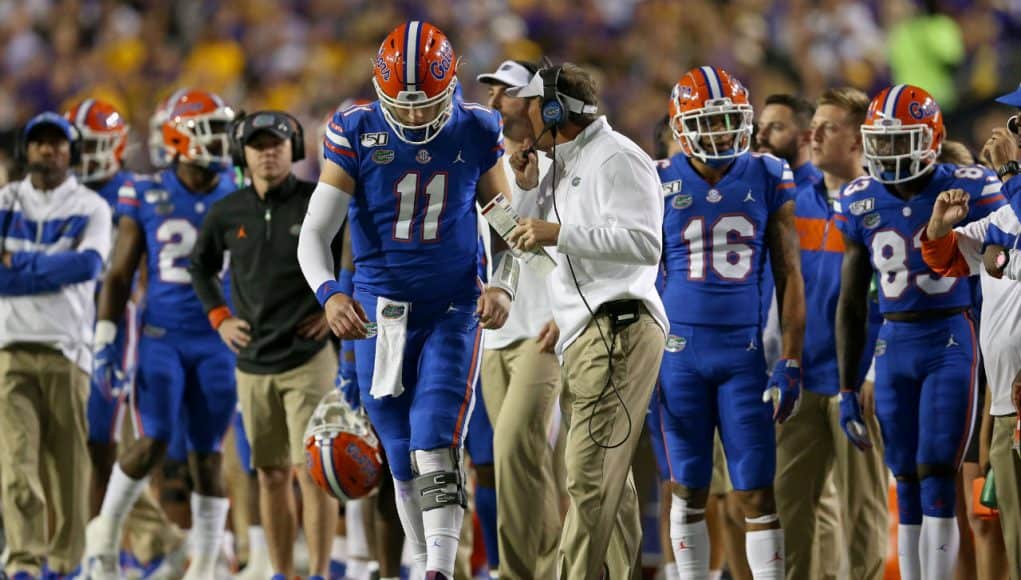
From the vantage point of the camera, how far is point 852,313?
6508 millimetres

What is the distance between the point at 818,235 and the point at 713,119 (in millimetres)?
997

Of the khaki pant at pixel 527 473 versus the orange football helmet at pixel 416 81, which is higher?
the orange football helmet at pixel 416 81

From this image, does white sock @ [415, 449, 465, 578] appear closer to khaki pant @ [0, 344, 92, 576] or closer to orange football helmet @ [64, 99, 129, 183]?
khaki pant @ [0, 344, 92, 576]

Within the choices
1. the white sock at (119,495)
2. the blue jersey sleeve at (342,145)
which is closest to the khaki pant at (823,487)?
the blue jersey sleeve at (342,145)

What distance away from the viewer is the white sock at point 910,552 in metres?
6.21

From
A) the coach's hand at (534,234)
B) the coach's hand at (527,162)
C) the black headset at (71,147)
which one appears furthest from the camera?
the black headset at (71,147)

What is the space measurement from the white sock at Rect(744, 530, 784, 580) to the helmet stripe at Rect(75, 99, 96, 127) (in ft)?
14.7

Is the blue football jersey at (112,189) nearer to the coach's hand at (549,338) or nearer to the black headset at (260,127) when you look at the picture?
the black headset at (260,127)

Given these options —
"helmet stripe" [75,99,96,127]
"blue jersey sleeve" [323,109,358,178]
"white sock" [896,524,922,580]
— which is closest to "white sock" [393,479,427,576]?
"blue jersey sleeve" [323,109,358,178]

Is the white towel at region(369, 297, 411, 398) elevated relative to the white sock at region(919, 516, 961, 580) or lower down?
elevated

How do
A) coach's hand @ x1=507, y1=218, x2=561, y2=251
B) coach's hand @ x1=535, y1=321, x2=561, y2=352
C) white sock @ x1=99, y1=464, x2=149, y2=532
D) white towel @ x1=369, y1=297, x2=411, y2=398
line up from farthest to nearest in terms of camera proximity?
white sock @ x1=99, y1=464, x2=149, y2=532, coach's hand @ x1=535, y1=321, x2=561, y2=352, white towel @ x1=369, y1=297, x2=411, y2=398, coach's hand @ x1=507, y1=218, x2=561, y2=251

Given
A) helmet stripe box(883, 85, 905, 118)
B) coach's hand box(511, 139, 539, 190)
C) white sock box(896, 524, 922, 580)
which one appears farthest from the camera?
helmet stripe box(883, 85, 905, 118)

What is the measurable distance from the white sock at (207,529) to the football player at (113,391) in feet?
2.30

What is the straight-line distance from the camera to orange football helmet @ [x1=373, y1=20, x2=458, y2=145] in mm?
5738
